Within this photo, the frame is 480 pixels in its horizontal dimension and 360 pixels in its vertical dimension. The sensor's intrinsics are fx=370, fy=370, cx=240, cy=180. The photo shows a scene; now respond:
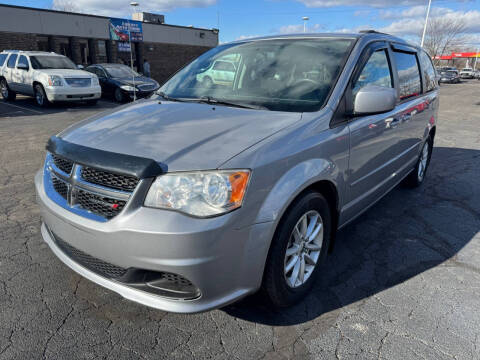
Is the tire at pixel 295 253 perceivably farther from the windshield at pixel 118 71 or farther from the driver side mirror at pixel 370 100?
the windshield at pixel 118 71

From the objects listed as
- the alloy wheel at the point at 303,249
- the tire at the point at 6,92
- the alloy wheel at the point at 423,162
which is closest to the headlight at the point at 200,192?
the alloy wheel at the point at 303,249

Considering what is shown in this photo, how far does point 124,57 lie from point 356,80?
1089 inches

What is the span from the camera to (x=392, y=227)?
3.81 meters

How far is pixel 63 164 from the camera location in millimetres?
2328

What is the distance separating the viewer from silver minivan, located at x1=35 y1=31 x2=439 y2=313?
1.90 m

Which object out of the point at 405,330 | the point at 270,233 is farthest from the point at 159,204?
the point at 405,330

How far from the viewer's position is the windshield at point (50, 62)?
12.3 m

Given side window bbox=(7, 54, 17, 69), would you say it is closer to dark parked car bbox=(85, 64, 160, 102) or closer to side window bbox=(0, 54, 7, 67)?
side window bbox=(0, 54, 7, 67)

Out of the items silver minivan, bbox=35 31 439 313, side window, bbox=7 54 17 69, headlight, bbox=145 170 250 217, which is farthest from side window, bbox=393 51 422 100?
side window, bbox=7 54 17 69

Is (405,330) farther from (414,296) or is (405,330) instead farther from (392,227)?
(392,227)

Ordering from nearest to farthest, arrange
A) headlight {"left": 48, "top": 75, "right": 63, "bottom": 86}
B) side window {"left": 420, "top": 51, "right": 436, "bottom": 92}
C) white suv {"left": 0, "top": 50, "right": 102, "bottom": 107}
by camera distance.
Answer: side window {"left": 420, "top": 51, "right": 436, "bottom": 92} → headlight {"left": 48, "top": 75, "right": 63, "bottom": 86} → white suv {"left": 0, "top": 50, "right": 102, "bottom": 107}

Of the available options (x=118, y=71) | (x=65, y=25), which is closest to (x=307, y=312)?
(x=118, y=71)

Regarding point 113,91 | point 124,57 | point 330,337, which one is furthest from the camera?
point 124,57

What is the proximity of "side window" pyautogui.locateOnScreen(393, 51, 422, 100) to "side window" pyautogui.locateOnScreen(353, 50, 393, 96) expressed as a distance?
0.96ft
